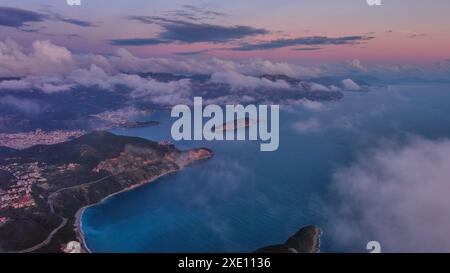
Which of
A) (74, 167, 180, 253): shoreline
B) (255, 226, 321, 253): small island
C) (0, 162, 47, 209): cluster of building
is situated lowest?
(74, 167, 180, 253): shoreline

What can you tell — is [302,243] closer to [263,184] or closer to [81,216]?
[263,184]

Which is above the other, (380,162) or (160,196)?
(380,162)

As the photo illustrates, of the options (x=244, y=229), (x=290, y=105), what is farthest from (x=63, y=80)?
(x=244, y=229)

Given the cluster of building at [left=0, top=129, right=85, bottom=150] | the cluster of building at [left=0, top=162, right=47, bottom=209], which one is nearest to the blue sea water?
the cluster of building at [left=0, top=129, right=85, bottom=150]

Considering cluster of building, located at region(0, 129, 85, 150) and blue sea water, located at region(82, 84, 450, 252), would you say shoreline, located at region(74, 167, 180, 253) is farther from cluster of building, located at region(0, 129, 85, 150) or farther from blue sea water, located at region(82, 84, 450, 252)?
cluster of building, located at region(0, 129, 85, 150)

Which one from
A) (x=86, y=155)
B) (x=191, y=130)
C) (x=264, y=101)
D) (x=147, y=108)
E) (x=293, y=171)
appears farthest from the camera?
(x=86, y=155)

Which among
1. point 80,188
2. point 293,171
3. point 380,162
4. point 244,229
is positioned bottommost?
point 244,229

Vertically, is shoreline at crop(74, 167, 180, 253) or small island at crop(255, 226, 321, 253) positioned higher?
small island at crop(255, 226, 321, 253)

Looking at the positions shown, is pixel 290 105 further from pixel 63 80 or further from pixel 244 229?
pixel 63 80
